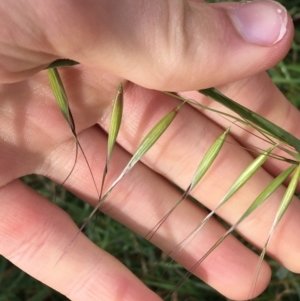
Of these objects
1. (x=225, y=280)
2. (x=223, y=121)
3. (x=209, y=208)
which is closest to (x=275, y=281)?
(x=225, y=280)

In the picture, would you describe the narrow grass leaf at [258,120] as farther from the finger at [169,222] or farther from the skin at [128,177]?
the finger at [169,222]

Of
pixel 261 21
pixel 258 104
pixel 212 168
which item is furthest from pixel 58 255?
pixel 261 21

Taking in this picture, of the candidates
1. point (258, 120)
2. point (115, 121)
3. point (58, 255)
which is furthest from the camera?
point (58, 255)

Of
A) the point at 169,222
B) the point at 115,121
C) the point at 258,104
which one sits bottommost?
the point at 169,222

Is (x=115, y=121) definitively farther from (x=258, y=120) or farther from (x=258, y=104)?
(x=258, y=104)

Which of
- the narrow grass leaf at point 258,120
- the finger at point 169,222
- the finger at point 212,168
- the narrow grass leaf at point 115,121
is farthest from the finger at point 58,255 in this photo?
the narrow grass leaf at point 258,120

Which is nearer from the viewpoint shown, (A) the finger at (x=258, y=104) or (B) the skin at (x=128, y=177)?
(B) the skin at (x=128, y=177)
